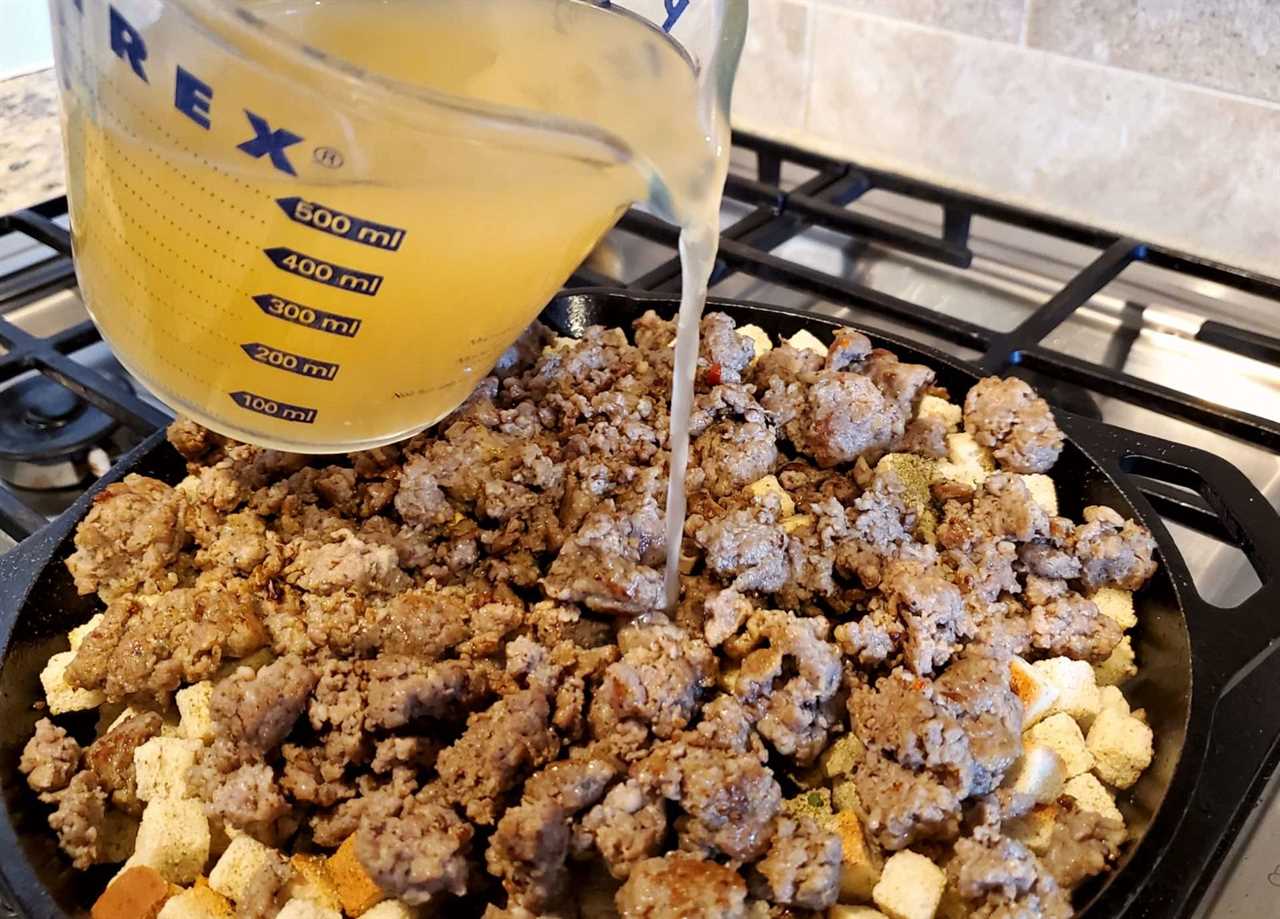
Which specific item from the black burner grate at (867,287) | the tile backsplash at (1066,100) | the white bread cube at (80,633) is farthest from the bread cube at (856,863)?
the tile backsplash at (1066,100)

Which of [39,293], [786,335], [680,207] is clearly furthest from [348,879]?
[39,293]

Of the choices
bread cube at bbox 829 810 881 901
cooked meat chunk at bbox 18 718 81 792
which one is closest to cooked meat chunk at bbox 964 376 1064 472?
bread cube at bbox 829 810 881 901

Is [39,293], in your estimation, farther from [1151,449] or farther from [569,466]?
[1151,449]

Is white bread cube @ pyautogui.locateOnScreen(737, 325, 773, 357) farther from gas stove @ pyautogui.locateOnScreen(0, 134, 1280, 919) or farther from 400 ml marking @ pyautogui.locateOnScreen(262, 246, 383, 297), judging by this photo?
400 ml marking @ pyautogui.locateOnScreen(262, 246, 383, 297)

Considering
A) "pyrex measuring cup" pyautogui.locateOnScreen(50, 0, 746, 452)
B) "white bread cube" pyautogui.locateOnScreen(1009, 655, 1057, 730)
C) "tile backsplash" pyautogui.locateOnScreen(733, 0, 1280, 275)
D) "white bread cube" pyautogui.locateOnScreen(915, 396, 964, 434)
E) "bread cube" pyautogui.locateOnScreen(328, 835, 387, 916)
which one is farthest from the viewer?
"tile backsplash" pyautogui.locateOnScreen(733, 0, 1280, 275)

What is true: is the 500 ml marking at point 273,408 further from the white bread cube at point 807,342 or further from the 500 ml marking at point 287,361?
the white bread cube at point 807,342

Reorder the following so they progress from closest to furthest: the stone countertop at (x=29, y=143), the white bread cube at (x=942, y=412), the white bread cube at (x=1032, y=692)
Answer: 1. the white bread cube at (x=1032, y=692)
2. the white bread cube at (x=942, y=412)
3. the stone countertop at (x=29, y=143)
